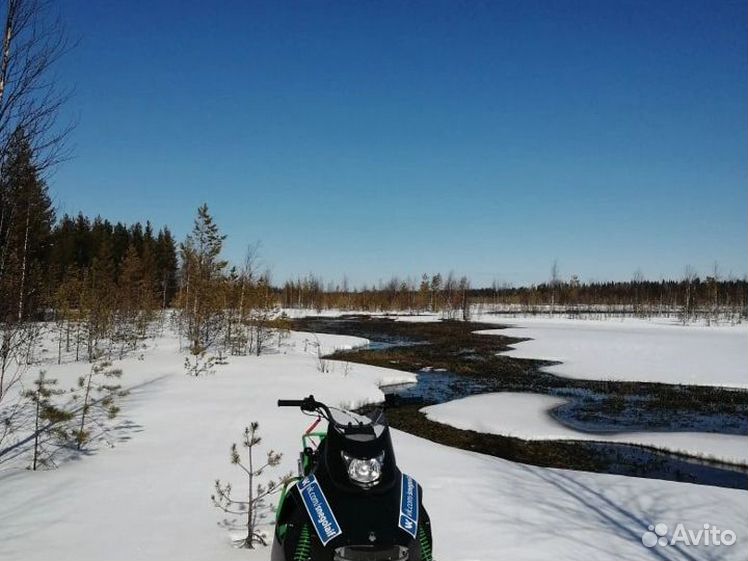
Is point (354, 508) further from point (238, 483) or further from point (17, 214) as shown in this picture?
point (17, 214)

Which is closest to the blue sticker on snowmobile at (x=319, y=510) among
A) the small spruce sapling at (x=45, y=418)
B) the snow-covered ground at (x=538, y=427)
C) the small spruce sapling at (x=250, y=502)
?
the small spruce sapling at (x=250, y=502)

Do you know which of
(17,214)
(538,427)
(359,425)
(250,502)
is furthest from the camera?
(538,427)

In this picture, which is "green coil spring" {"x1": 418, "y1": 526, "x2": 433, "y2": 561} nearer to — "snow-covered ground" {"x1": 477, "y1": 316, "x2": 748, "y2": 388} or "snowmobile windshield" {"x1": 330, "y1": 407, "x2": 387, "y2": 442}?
"snowmobile windshield" {"x1": 330, "y1": 407, "x2": 387, "y2": 442}

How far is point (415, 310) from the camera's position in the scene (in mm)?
101750

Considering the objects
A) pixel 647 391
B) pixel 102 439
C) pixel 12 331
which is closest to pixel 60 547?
pixel 12 331

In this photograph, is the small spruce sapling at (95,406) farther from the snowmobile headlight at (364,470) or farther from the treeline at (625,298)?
the treeline at (625,298)

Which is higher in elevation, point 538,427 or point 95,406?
point 95,406

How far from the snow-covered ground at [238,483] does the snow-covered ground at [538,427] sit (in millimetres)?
3909

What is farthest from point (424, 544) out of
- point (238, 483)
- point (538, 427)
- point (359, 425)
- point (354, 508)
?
point (538, 427)

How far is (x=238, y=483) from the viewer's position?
21.0 feet

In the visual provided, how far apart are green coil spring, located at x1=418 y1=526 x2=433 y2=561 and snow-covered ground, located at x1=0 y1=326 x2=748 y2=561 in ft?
5.85

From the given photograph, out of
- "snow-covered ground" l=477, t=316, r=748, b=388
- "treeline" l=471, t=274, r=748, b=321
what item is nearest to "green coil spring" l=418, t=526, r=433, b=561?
"snow-covered ground" l=477, t=316, r=748, b=388

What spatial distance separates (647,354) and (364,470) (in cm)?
3017

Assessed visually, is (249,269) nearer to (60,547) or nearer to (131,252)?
(131,252)
